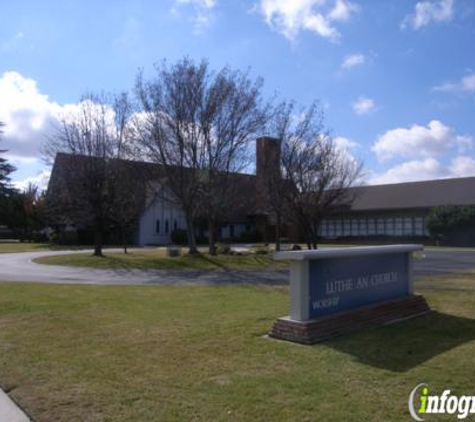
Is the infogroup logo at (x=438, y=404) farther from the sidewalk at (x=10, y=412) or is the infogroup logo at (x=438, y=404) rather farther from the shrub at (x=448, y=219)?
the shrub at (x=448, y=219)

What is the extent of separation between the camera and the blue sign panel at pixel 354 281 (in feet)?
25.4

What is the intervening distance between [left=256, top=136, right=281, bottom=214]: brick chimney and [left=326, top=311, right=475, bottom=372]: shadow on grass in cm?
2082

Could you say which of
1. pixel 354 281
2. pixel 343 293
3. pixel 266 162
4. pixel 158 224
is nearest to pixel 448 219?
pixel 266 162

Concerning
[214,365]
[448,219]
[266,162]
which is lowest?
[214,365]

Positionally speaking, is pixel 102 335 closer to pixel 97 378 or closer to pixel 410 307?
pixel 97 378

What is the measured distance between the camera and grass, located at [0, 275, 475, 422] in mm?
4820

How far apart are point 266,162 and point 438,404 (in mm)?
25162

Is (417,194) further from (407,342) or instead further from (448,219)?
(407,342)

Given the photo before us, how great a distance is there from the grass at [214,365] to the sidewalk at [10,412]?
98 mm

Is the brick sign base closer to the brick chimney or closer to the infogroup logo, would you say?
the infogroup logo

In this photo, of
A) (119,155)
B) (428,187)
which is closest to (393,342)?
Result: (119,155)

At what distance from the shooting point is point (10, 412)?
4891mm

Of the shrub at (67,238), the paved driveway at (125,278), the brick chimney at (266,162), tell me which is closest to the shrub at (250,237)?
the shrub at (67,238)

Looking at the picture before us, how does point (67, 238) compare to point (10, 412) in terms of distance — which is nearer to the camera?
point (10, 412)
